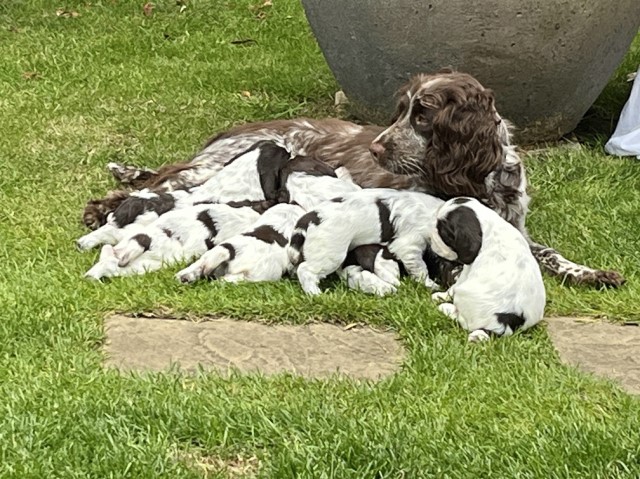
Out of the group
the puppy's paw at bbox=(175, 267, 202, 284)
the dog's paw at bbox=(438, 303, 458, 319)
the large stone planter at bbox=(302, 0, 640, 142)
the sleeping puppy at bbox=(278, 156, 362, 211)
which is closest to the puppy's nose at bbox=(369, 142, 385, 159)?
the sleeping puppy at bbox=(278, 156, 362, 211)

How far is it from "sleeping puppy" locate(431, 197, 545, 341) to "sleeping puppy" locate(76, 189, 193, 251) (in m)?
1.55

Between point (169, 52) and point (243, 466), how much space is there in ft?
23.0

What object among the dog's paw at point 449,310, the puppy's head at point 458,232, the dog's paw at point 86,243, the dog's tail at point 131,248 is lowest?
the dog's paw at point 86,243

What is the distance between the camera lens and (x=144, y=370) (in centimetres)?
407

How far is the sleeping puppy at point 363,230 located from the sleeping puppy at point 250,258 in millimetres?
83

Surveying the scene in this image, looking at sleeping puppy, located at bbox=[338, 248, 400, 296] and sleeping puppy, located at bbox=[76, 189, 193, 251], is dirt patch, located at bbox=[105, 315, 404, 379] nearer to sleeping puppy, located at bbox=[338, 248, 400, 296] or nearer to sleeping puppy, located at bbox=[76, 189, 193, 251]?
sleeping puppy, located at bbox=[338, 248, 400, 296]

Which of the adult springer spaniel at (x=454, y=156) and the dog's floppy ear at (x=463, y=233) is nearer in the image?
the dog's floppy ear at (x=463, y=233)

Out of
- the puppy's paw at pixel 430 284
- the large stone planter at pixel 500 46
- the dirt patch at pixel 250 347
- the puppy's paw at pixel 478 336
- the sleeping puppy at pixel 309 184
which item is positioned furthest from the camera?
the large stone planter at pixel 500 46

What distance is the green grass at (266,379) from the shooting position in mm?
3434

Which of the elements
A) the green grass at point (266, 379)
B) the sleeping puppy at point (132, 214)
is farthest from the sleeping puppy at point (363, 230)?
the sleeping puppy at point (132, 214)

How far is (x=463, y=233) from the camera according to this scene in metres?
4.73

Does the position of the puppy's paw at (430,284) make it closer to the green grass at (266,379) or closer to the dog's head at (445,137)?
the green grass at (266,379)

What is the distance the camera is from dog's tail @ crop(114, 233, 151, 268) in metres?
5.07

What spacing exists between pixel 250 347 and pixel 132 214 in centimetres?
147
